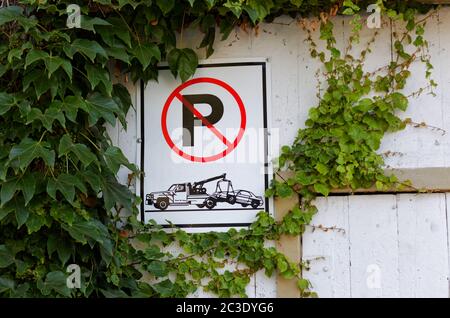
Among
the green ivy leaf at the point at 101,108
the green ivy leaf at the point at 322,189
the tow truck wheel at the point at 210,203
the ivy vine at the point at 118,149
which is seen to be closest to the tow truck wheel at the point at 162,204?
the ivy vine at the point at 118,149

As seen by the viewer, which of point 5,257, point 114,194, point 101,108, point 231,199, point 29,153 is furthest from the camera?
point 231,199

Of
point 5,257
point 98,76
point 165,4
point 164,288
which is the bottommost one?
point 164,288

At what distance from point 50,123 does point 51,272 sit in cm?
70

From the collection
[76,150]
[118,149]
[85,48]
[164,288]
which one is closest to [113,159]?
[118,149]

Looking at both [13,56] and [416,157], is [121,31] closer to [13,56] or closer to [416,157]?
[13,56]

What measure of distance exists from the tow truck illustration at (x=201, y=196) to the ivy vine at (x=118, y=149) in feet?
0.44

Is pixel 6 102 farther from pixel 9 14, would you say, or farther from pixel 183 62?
pixel 183 62

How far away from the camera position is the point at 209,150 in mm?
3637

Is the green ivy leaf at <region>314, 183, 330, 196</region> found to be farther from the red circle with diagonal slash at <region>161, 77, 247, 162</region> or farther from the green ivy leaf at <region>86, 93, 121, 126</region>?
the green ivy leaf at <region>86, 93, 121, 126</region>

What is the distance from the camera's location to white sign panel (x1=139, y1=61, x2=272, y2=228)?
11.8ft

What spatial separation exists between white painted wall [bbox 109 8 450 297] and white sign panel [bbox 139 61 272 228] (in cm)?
15

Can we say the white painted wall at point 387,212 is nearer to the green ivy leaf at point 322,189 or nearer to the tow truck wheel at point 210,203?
the green ivy leaf at point 322,189

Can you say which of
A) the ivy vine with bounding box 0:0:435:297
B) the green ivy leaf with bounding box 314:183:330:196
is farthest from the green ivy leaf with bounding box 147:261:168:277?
the green ivy leaf with bounding box 314:183:330:196

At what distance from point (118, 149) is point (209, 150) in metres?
0.55
